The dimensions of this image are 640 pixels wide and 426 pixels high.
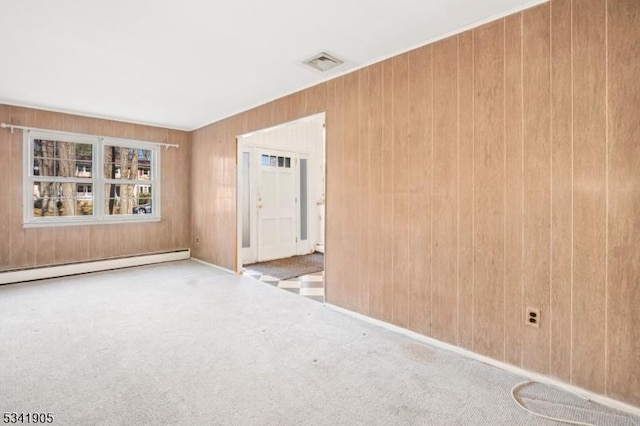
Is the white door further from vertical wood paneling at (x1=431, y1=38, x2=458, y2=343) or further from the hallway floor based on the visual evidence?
vertical wood paneling at (x1=431, y1=38, x2=458, y2=343)

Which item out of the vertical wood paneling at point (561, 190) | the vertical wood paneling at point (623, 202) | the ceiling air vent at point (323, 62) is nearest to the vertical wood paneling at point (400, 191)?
the ceiling air vent at point (323, 62)

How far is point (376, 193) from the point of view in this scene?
123 inches

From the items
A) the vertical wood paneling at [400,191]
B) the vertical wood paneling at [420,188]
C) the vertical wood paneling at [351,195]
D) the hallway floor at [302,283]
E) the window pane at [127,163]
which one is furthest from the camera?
the window pane at [127,163]

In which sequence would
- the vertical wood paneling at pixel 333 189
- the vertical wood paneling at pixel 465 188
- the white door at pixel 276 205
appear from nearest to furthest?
the vertical wood paneling at pixel 465 188 < the vertical wood paneling at pixel 333 189 < the white door at pixel 276 205

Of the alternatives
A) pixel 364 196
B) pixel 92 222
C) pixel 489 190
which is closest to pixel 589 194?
pixel 489 190

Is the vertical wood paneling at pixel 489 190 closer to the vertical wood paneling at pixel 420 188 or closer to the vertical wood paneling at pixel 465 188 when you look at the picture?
the vertical wood paneling at pixel 465 188

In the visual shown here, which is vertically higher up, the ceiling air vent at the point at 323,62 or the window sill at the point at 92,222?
the ceiling air vent at the point at 323,62

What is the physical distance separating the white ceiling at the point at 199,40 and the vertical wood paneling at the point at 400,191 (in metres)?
0.28

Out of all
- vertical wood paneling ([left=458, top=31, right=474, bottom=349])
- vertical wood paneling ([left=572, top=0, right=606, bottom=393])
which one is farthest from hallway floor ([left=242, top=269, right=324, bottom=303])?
vertical wood paneling ([left=572, top=0, right=606, bottom=393])

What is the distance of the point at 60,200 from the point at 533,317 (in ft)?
19.5

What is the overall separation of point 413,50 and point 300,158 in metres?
4.13

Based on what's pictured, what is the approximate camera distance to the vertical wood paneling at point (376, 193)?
3.07 metres

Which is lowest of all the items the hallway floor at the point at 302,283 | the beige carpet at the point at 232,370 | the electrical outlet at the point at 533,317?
the beige carpet at the point at 232,370

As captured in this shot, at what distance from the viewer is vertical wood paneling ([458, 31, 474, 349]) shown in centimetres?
248
